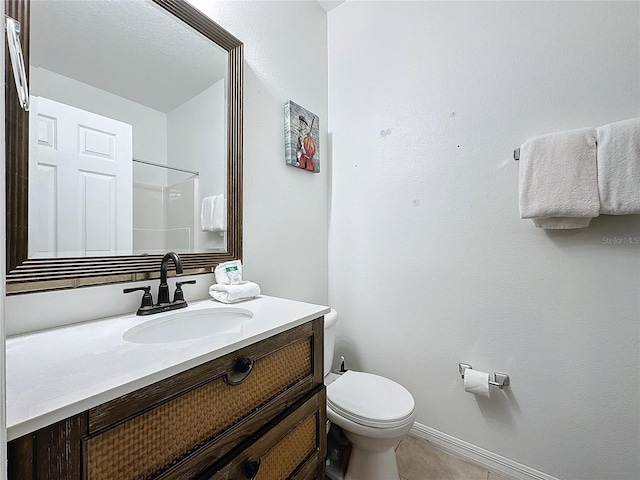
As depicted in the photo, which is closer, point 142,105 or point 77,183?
point 77,183

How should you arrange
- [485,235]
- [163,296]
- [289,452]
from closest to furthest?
[289,452] → [163,296] → [485,235]

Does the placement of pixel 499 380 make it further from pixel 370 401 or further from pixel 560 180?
pixel 560 180

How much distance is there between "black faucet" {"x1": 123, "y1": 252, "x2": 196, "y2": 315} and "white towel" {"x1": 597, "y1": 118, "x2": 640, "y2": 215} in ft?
5.03

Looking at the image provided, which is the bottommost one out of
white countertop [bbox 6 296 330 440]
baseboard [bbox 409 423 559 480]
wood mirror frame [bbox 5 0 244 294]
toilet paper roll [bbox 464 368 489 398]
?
baseboard [bbox 409 423 559 480]

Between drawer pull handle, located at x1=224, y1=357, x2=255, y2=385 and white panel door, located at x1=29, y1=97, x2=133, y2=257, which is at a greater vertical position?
white panel door, located at x1=29, y1=97, x2=133, y2=257

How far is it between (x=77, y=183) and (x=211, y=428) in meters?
0.83

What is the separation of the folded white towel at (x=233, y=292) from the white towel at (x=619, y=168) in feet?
4.44

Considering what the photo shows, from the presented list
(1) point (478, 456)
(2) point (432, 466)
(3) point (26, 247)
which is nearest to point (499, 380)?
(1) point (478, 456)

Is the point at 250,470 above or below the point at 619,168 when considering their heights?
below

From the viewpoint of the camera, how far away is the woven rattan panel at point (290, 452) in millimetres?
824

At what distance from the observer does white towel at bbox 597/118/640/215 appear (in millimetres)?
1023

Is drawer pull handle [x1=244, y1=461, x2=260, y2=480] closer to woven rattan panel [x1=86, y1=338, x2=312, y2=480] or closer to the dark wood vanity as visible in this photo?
the dark wood vanity

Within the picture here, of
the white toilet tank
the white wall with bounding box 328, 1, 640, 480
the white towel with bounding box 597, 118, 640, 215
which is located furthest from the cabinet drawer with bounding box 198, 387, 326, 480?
the white towel with bounding box 597, 118, 640, 215

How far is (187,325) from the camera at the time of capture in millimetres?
1050
